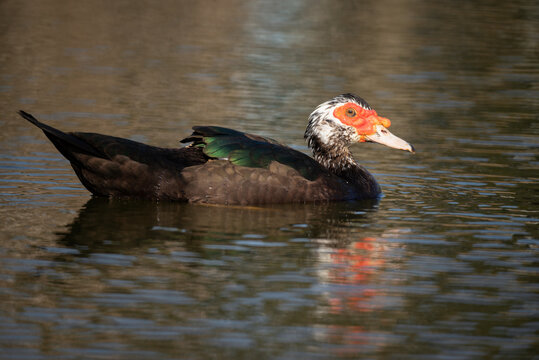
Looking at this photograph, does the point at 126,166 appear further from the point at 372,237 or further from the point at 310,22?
the point at 310,22

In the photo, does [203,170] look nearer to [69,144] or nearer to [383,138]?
[69,144]

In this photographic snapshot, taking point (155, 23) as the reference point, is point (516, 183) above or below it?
below

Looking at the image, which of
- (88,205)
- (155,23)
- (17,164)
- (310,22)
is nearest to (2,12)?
(155,23)

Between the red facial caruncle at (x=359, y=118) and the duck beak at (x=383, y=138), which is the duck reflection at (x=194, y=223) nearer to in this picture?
the duck beak at (x=383, y=138)

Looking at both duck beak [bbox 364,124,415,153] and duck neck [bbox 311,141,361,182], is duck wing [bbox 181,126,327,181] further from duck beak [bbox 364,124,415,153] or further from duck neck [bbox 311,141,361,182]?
Result: duck beak [bbox 364,124,415,153]

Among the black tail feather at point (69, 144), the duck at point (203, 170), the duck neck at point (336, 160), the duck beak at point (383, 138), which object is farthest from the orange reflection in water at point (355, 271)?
the black tail feather at point (69, 144)

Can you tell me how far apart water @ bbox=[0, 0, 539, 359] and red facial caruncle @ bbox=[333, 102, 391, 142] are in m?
0.82

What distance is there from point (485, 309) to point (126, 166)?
437 centimetres

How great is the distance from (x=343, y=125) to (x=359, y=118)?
216mm

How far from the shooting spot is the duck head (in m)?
12.6

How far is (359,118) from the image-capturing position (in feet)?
41.4

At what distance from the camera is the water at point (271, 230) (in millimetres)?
7434

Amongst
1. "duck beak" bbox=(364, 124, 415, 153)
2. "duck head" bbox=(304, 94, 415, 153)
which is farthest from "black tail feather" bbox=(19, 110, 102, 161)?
"duck beak" bbox=(364, 124, 415, 153)

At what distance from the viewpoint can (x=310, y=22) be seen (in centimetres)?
3158
